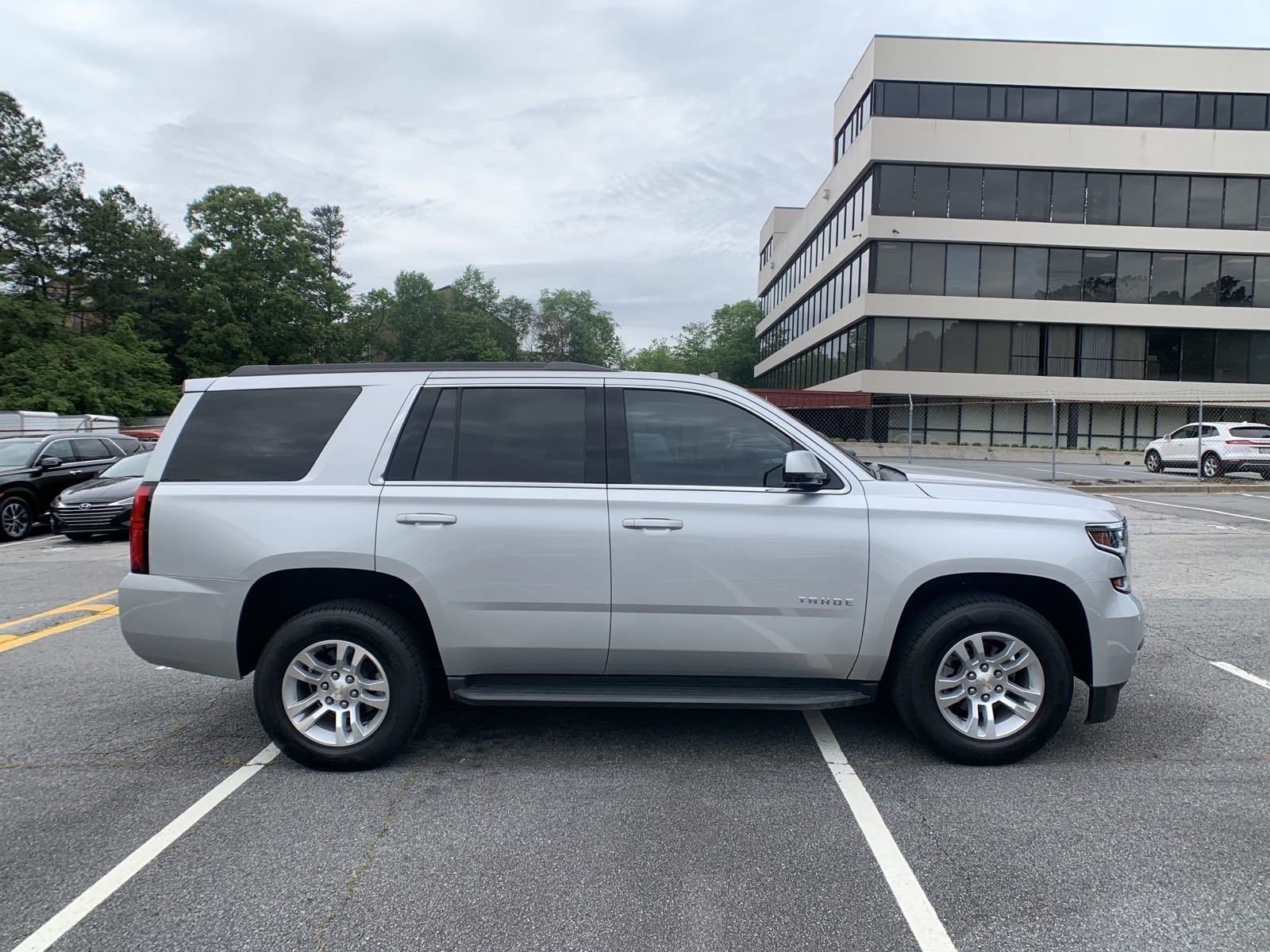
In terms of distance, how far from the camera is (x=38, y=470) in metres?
13.4

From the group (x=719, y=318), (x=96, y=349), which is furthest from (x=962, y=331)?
(x=719, y=318)

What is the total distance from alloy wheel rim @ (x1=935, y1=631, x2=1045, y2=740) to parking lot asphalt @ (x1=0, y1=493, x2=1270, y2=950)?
0.25 meters

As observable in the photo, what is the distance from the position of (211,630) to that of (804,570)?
283 cm

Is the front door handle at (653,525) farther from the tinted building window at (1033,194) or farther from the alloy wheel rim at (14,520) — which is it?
the tinted building window at (1033,194)

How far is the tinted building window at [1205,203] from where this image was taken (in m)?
38.0

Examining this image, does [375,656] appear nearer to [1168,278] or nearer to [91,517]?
[91,517]

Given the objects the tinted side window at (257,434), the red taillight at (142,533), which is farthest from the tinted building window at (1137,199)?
the red taillight at (142,533)

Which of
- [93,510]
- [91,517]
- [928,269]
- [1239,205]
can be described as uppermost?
[1239,205]

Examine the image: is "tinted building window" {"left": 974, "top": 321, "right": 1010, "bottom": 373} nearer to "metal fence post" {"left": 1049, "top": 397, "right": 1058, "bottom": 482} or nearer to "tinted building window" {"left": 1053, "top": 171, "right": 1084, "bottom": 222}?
"tinted building window" {"left": 1053, "top": 171, "right": 1084, "bottom": 222}

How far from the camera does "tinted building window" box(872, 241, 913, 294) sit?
37.6m

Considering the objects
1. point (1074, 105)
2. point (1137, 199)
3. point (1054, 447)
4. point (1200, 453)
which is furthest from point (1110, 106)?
point (1054, 447)

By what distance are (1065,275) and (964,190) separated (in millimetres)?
6274

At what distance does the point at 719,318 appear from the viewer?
89.0 meters

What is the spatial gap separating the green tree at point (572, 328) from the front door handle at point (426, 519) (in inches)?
4043
